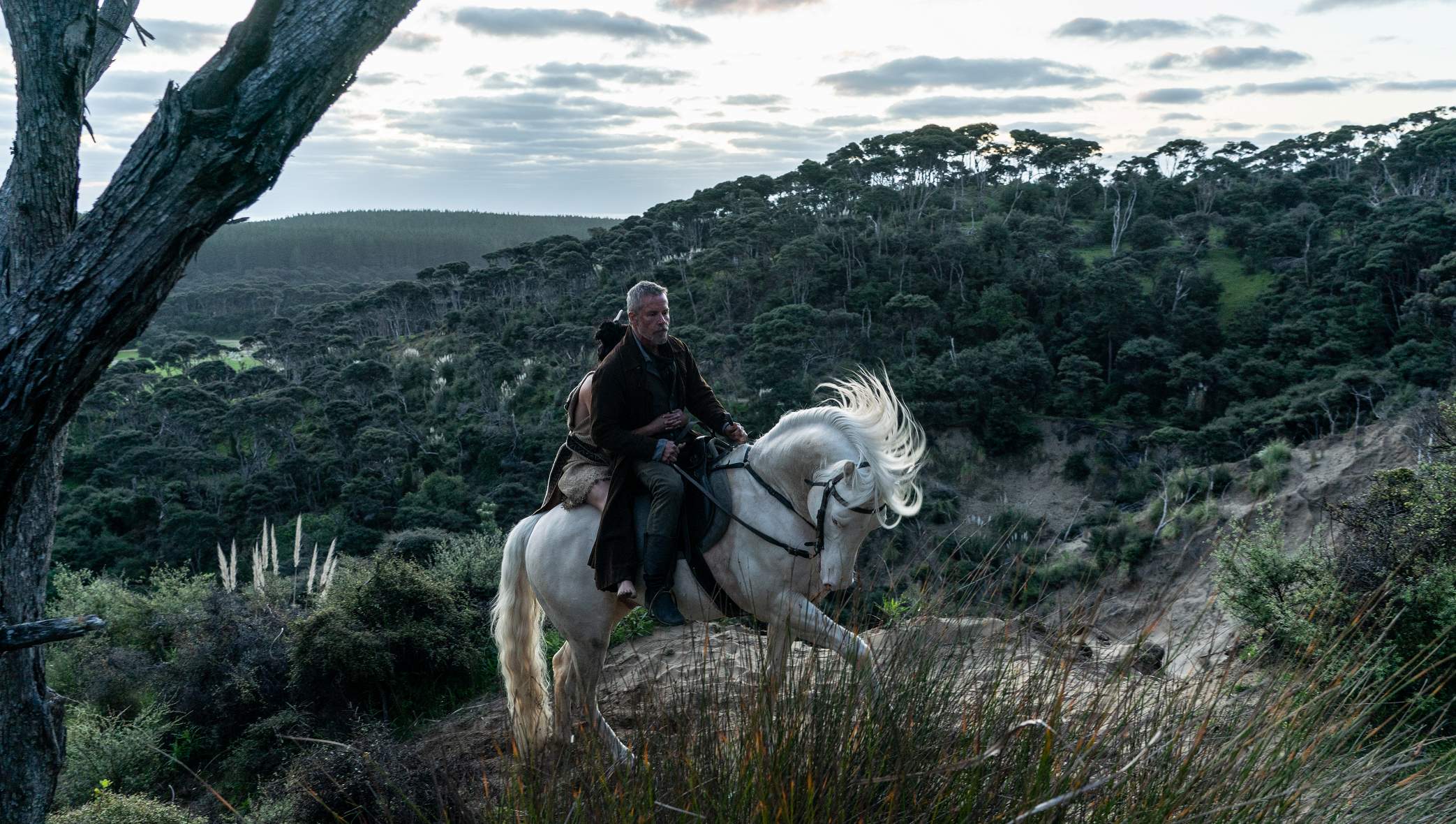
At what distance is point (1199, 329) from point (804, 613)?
140ft

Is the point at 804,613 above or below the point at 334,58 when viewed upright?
A: below

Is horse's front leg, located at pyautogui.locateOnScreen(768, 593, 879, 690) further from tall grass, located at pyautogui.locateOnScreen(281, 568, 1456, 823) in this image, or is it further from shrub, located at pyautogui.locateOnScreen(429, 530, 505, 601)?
shrub, located at pyautogui.locateOnScreen(429, 530, 505, 601)

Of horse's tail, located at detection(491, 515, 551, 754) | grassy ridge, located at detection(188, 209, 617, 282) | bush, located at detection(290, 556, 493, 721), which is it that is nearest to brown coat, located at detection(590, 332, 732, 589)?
horse's tail, located at detection(491, 515, 551, 754)

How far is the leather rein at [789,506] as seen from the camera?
3.93m

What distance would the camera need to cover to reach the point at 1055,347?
42562 millimetres

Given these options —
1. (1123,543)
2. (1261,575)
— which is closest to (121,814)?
(1261,575)

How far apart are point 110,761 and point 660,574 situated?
13.2 ft

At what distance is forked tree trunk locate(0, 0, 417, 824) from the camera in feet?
7.27

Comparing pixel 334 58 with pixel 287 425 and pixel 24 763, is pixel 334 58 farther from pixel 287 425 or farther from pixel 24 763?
pixel 287 425

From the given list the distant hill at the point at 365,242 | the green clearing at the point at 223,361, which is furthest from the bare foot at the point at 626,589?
the distant hill at the point at 365,242

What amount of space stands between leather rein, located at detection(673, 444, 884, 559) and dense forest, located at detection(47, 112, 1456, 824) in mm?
331

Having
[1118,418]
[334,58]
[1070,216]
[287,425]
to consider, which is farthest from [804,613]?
[1070,216]

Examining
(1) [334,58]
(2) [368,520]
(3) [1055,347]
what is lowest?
(2) [368,520]

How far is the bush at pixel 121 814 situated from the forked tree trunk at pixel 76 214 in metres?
1.74
